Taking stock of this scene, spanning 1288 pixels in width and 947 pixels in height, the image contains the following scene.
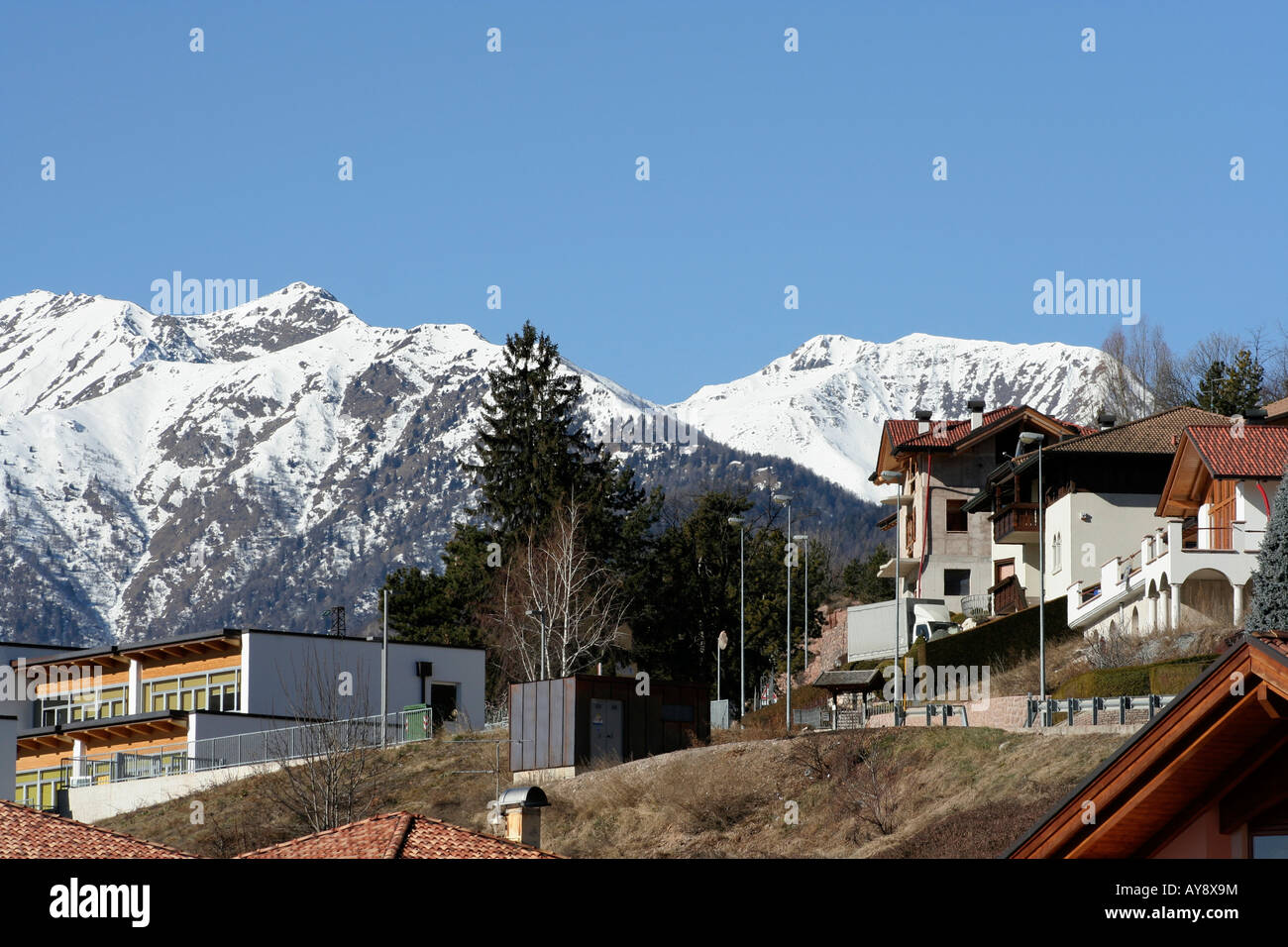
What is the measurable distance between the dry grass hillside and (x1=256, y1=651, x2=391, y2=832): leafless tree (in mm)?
708

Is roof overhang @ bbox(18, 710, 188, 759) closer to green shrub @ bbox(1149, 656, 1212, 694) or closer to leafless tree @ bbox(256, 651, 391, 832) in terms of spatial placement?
leafless tree @ bbox(256, 651, 391, 832)

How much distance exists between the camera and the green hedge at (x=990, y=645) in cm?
6444

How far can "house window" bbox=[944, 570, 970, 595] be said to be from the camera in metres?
85.0

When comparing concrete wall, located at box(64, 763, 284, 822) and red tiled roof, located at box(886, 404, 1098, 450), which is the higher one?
red tiled roof, located at box(886, 404, 1098, 450)

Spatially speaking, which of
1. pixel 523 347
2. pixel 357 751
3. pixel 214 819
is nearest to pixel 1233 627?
pixel 357 751

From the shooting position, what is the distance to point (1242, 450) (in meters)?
59.7

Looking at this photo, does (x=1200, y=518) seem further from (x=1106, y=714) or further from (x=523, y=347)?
(x=523, y=347)

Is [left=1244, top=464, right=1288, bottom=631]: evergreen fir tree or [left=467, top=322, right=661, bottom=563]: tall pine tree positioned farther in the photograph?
[left=467, top=322, right=661, bottom=563]: tall pine tree

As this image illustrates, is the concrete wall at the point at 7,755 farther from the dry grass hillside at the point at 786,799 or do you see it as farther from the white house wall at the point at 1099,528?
the white house wall at the point at 1099,528

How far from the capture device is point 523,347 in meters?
92.3

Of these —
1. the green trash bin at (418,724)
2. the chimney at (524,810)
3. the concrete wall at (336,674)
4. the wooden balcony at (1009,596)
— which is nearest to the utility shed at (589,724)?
the green trash bin at (418,724)

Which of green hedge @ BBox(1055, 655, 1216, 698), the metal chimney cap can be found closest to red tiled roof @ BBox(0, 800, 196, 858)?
the metal chimney cap
